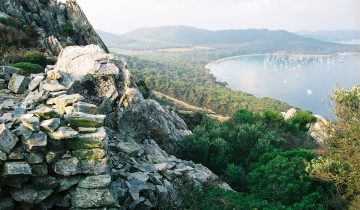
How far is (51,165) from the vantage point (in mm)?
14977

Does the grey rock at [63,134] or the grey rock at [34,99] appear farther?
the grey rock at [34,99]

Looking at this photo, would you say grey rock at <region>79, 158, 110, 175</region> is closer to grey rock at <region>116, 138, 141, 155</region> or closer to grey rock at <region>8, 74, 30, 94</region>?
grey rock at <region>116, 138, 141, 155</region>

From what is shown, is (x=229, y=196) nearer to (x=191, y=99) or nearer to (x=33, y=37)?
(x=33, y=37)

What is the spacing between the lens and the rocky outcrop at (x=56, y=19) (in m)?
43.0

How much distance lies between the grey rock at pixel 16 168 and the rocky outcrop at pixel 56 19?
26.9 m

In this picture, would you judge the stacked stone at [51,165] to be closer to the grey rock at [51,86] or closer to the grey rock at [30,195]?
the grey rock at [30,195]

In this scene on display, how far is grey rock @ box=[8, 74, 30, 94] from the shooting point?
73.7 ft

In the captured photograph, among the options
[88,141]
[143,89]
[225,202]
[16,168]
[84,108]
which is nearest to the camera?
[16,168]

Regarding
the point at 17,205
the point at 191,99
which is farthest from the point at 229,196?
the point at 191,99

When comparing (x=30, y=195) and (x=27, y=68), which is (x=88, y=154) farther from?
(x=27, y=68)

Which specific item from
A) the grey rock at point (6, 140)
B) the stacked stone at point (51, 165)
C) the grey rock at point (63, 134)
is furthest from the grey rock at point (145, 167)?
the grey rock at point (6, 140)

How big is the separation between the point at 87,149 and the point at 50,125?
1.60 metres

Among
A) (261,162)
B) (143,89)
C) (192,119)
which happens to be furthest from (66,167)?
(192,119)

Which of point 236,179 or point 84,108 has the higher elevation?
point 84,108
